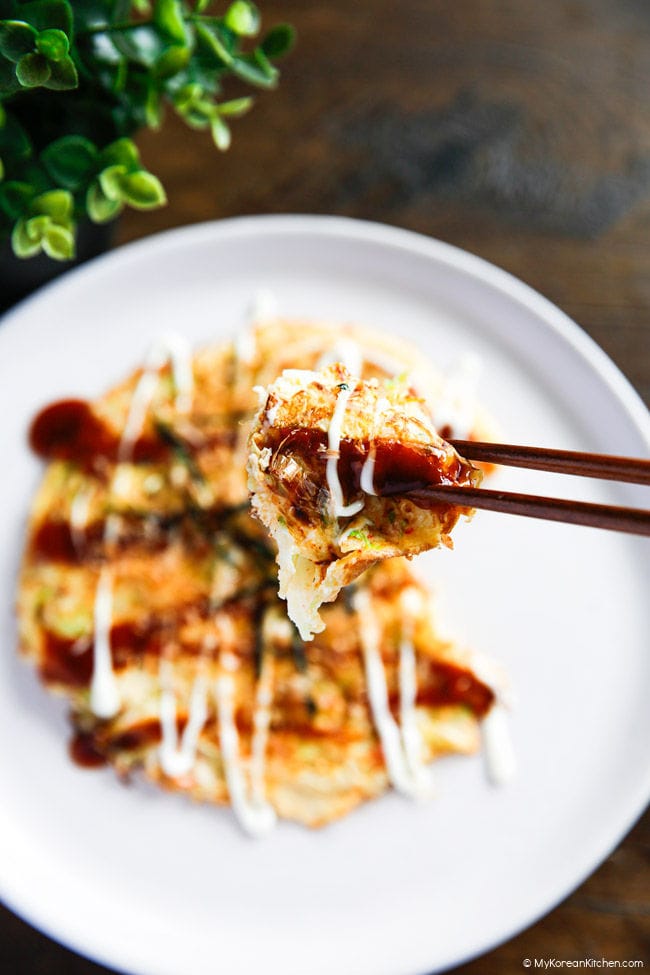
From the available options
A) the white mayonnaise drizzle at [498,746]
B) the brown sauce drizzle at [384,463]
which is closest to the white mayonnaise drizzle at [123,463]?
the white mayonnaise drizzle at [498,746]

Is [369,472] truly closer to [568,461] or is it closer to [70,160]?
[568,461]

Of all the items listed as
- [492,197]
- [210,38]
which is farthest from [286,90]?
[210,38]

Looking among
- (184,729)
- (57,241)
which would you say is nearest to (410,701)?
(184,729)

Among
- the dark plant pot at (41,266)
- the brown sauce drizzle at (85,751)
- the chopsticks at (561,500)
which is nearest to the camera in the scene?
the chopsticks at (561,500)

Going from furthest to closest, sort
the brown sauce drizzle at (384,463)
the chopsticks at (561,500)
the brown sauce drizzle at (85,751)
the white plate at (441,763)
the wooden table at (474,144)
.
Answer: the wooden table at (474,144) → the brown sauce drizzle at (85,751) → the white plate at (441,763) → the brown sauce drizzle at (384,463) → the chopsticks at (561,500)

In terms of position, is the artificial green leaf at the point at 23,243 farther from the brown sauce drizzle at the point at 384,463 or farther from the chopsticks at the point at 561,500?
the chopsticks at the point at 561,500

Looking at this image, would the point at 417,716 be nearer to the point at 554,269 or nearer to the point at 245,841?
the point at 245,841

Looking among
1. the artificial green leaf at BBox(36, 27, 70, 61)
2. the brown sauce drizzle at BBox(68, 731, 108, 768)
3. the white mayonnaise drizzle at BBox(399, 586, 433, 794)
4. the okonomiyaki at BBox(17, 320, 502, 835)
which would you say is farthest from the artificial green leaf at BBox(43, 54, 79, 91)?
the brown sauce drizzle at BBox(68, 731, 108, 768)
